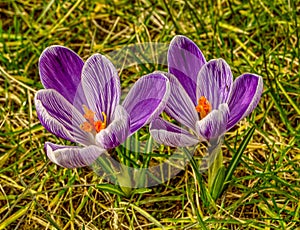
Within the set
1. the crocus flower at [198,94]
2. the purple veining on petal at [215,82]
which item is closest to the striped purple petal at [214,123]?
the crocus flower at [198,94]

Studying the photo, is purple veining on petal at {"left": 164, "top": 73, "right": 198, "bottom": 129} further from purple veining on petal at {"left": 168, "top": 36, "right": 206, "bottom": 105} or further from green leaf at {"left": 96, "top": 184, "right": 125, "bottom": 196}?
green leaf at {"left": 96, "top": 184, "right": 125, "bottom": 196}

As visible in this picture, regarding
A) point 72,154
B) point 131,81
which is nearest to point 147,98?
point 72,154

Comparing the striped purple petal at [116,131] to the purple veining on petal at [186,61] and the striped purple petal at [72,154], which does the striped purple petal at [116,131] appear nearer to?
the striped purple petal at [72,154]

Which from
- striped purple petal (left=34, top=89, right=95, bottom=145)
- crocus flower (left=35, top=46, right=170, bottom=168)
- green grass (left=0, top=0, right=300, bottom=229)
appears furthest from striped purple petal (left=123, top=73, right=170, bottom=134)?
green grass (left=0, top=0, right=300, bottom=229)

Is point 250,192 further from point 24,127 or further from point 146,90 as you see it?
point 24,127

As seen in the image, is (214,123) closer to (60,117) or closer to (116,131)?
(116,131)
